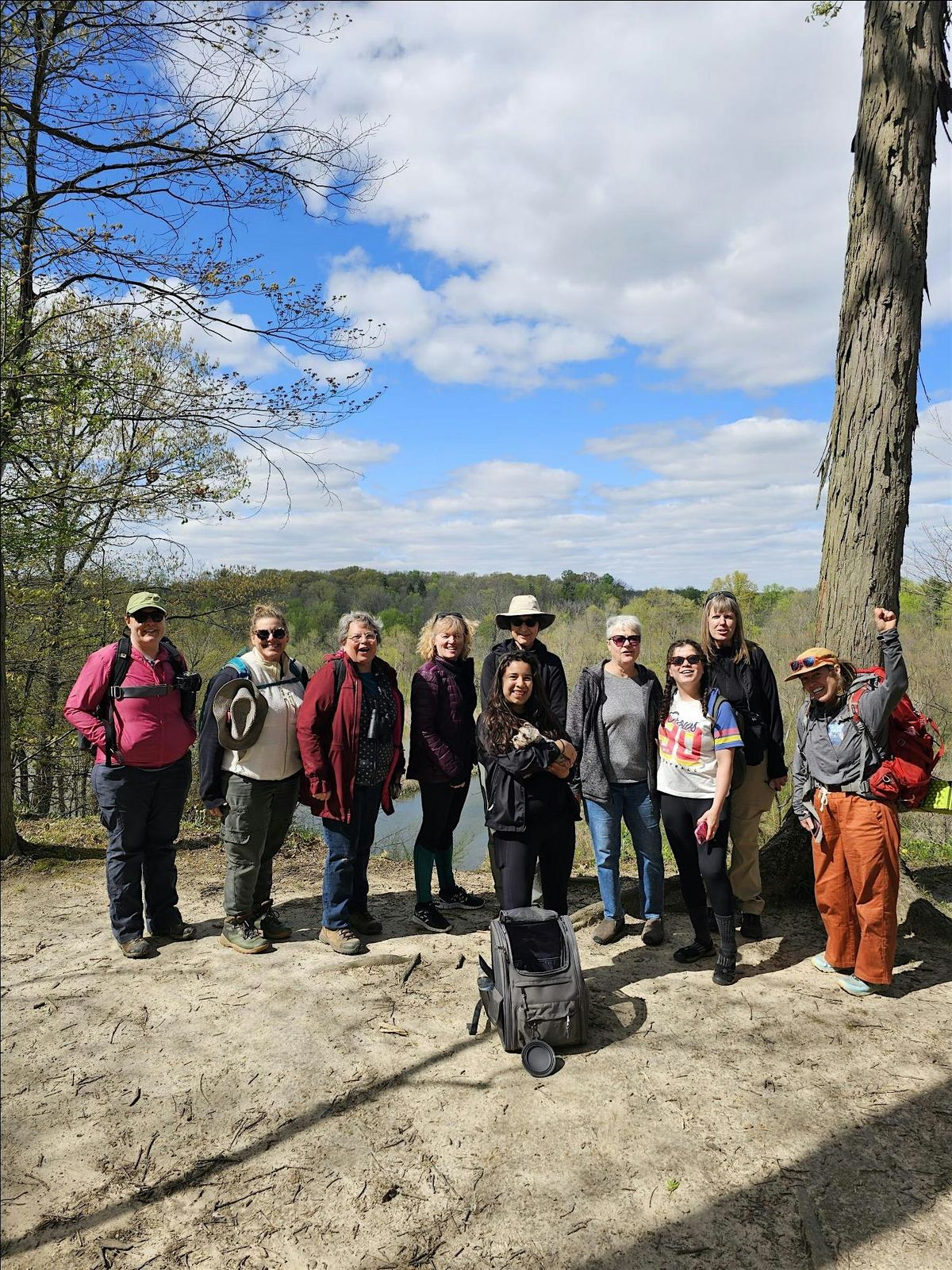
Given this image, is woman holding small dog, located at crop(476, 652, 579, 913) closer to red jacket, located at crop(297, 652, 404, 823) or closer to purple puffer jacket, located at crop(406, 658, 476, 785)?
purple puffer jacket, located at crop(406, 658, 476, 785)

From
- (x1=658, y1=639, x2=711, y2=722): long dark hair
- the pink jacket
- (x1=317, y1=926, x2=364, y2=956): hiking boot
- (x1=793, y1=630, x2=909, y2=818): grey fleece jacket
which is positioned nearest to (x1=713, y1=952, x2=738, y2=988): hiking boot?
(x1=793, y1=630, x2=909, y2=818): grey fleece jacket

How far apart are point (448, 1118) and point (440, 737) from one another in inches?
76.6

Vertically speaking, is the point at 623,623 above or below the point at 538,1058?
above

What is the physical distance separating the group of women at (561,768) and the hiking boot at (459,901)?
1.22 feet

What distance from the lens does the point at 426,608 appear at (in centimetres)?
4322

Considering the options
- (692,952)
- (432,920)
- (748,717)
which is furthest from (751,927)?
(432,920)

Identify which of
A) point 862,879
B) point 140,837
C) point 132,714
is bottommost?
point 862,879

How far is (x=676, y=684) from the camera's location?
12.8ft

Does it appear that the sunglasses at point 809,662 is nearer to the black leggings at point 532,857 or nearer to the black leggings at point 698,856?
the black leggings at point 698,856

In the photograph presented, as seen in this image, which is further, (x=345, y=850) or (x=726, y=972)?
(x=345, y=850)

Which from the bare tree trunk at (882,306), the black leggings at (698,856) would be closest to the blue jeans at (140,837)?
the black leggings at (698,856)

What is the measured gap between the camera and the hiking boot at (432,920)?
4.27 metres

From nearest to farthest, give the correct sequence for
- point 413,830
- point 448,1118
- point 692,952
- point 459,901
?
1. point 448,1118
2. point 692,952
3. point 459,901
4. point 413,830

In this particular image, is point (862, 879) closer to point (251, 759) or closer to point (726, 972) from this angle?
point (726, 972)
